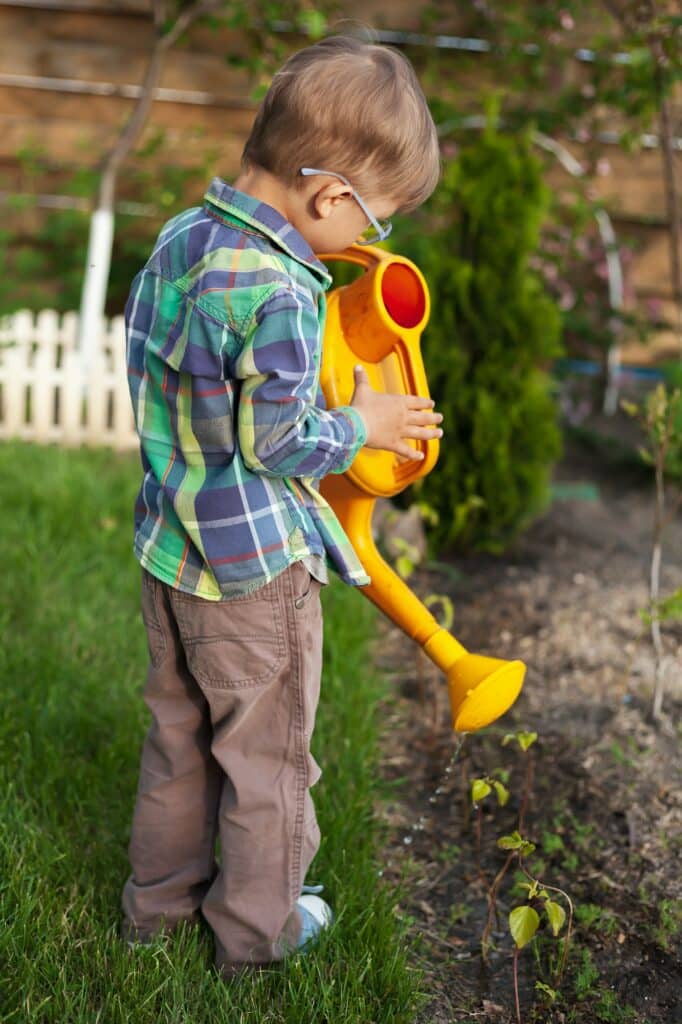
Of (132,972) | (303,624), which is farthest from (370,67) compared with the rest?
(132,972)

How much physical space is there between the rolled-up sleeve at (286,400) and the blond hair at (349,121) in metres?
0.19

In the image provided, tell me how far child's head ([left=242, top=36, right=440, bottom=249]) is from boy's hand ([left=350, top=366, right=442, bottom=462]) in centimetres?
23

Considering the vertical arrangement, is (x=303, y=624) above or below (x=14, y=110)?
above

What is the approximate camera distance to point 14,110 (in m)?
Answer: 5.62

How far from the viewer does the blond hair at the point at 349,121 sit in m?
1.40

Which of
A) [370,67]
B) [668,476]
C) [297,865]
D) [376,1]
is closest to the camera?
[370,67]

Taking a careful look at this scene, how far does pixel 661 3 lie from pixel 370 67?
2.68m

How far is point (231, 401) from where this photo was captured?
1.47 m

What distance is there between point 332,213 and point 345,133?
0.39 ft

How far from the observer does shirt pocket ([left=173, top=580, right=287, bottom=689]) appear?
1.57 metres

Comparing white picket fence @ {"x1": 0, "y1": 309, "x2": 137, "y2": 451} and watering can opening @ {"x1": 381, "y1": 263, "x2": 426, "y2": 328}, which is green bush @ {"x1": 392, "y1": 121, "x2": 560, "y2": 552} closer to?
white picket fence @ {"x1": 0, "y1": 309, "x2": 137, "y2": 451}

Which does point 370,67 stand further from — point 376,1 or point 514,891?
point 376,1

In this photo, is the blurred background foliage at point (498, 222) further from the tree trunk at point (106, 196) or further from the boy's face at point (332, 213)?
the boy's face at point (332, 213)

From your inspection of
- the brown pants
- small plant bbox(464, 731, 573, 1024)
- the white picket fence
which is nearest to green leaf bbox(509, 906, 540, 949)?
small plant bbox(464, 731, 573, 1024)
